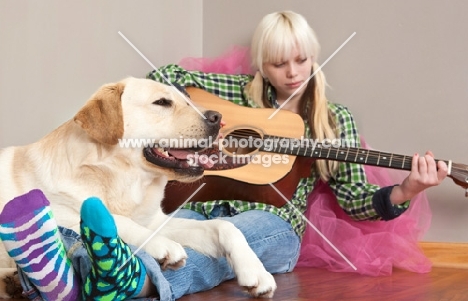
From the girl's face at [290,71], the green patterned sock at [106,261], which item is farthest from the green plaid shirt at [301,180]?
the green patterned sock at [106,261]

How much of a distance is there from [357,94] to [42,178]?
1447 mm

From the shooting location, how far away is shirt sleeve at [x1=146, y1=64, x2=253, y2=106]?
2.31m

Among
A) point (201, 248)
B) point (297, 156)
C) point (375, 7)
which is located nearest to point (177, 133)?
point (201, 248)

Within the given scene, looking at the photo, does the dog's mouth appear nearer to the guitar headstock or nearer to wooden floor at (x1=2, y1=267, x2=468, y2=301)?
wooden floor at (x1=2, y1=267, x2=468, y2=301)

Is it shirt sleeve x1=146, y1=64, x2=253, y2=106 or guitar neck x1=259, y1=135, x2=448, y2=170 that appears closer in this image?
guitar neck x1=259, y1=135, x2=448, y2=170

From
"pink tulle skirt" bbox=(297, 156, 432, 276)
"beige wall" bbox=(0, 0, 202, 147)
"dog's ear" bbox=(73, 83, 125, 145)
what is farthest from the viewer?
Result: "pink tulle skirt" bbox=(297, 156, 432, 276)

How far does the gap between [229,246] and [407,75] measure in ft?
4.29

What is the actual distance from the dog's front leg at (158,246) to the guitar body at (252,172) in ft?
1.94

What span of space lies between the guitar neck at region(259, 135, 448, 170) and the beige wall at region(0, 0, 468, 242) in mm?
511

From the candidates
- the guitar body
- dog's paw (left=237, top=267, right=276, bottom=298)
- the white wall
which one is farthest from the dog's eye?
the white wall

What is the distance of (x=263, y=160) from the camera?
6.81 ft

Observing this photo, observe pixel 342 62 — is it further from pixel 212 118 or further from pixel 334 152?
pixel 212 118

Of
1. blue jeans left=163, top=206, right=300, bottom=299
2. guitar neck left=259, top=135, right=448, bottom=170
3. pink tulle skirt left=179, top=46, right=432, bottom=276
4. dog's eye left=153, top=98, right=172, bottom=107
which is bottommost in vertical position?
pink tulle skirt left=179, top=46, right=432, bottom=276

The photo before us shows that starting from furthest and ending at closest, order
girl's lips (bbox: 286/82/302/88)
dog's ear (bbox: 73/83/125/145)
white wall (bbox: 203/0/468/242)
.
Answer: white wall (bbox: 203/0/468/242)
girl's lips (bbox: 286/82/302/88)
dog's ear (bbox: 73/83/125/145)
